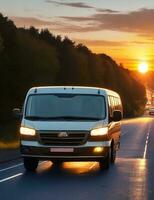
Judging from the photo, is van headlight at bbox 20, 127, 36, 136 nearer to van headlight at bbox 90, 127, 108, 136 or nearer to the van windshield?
the van windshield

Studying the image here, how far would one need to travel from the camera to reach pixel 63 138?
1792 centimetres

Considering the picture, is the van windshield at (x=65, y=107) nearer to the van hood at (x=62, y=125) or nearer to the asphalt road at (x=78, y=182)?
the van hood at (x=62, y=125)

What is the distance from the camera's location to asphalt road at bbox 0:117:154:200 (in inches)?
534

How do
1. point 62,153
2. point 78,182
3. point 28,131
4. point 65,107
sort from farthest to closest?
point 65,107 → point 28,131 → point 62,153 → point 78,182

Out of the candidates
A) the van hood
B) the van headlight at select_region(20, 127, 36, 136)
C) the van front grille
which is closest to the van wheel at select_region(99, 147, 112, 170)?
the van hood

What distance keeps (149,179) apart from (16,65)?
7240 centimetres

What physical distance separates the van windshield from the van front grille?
0.68 meters

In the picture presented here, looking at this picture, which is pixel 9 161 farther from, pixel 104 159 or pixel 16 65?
pixel 16 65

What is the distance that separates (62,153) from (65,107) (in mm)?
1579

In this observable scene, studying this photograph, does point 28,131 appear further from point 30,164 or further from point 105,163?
point 105,163

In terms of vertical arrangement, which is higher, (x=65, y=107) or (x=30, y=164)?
(x=65, y=107)

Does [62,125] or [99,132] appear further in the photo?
[99,132]

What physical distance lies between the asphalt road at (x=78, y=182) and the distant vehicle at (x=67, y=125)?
1.68 ft

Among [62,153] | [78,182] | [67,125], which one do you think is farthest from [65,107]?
[78,182]
